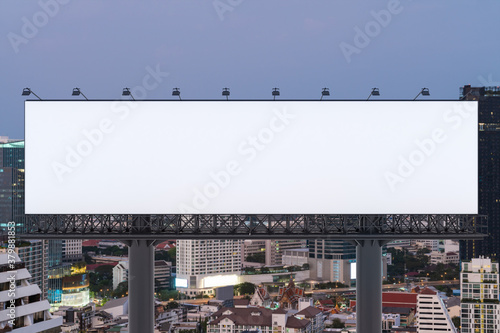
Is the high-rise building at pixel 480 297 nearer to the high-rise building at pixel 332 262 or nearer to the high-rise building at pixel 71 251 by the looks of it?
the high-rise building at pixel 332 262

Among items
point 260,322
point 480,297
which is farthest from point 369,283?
point 480,297

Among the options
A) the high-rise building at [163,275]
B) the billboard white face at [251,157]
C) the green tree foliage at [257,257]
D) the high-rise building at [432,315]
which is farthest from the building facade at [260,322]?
the green tree foliage at [257,257]

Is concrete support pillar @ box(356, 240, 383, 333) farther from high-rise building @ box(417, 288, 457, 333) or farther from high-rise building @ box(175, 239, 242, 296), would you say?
high-rise building @ box(175, 239, 242, 296)

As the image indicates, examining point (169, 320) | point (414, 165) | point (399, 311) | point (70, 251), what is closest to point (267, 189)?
point (414, 165)

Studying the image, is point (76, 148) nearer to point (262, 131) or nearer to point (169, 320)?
point (262, 131)

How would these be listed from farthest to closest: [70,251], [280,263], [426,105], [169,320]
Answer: [280,263] < [70,251] < [169,320] < [426,105]

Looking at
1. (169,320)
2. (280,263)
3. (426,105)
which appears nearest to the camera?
(426,105)
